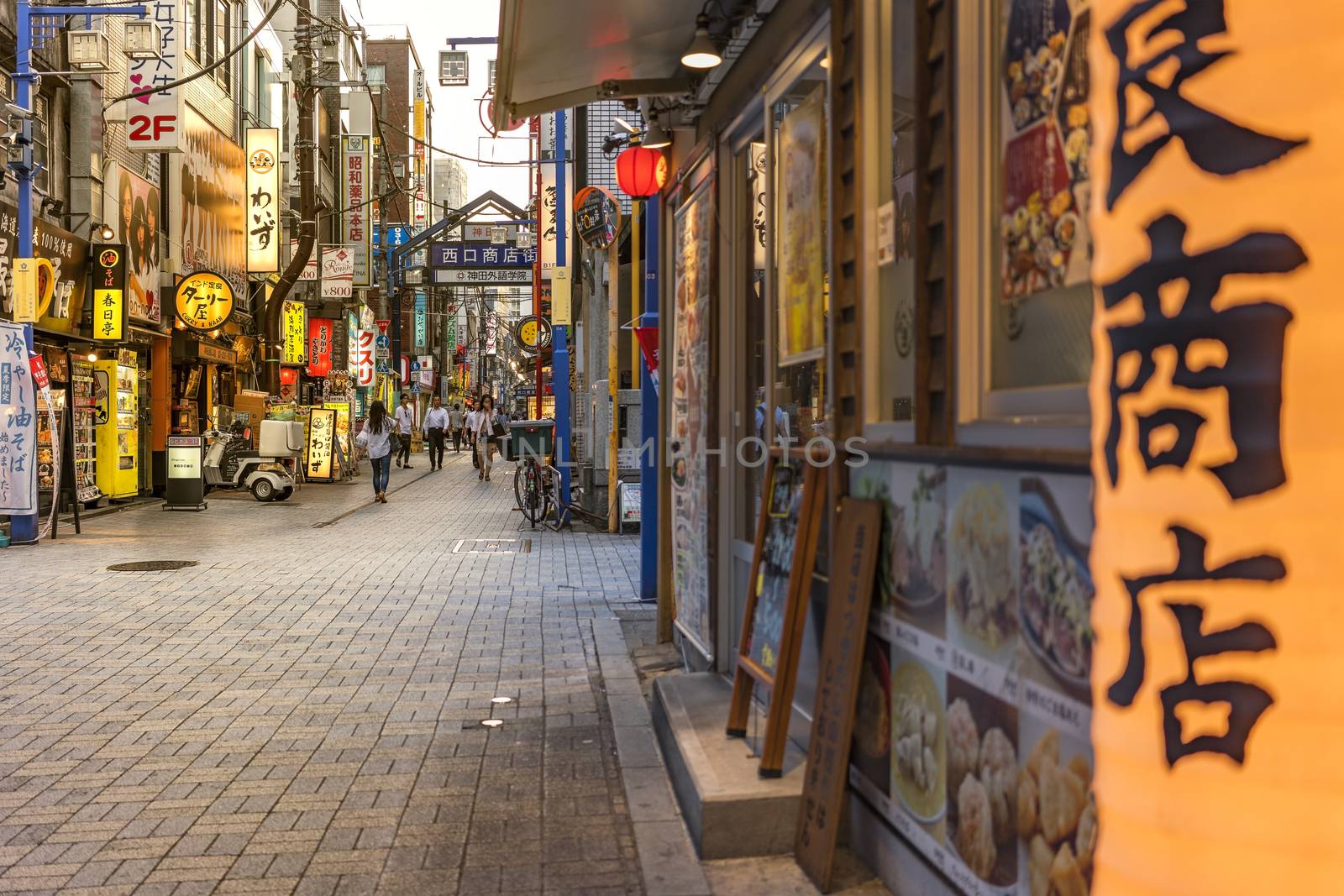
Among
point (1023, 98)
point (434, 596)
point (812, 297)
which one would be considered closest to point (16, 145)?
point (434, 596)

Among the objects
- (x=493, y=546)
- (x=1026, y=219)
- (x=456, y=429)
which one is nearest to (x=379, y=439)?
(x=493, y=546)

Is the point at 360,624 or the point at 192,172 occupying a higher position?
the point at 192,172

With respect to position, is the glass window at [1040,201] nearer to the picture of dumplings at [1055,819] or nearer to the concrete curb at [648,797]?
the picture of dumplings at [1055,819]

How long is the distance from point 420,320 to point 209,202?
4105 centimetres

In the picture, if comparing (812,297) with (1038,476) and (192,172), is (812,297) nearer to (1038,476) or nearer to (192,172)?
(1038,476)

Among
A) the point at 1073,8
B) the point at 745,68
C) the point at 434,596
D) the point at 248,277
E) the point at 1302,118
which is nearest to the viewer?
the point at 1302,118

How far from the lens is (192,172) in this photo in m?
26.3

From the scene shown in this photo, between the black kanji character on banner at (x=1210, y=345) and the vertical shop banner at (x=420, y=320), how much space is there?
66890 mm

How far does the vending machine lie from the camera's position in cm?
2136

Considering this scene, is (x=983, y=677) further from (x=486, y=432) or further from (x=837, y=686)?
(x=486, y=432)

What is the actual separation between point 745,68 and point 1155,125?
5482 mm

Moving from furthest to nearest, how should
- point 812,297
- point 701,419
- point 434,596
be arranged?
point 434,596 < point 701,419 < point 812,297

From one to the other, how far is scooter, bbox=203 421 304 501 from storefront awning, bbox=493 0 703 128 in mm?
16660

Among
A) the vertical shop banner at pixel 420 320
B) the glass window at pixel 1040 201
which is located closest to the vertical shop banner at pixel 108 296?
the glass window at pixel 1040 201
